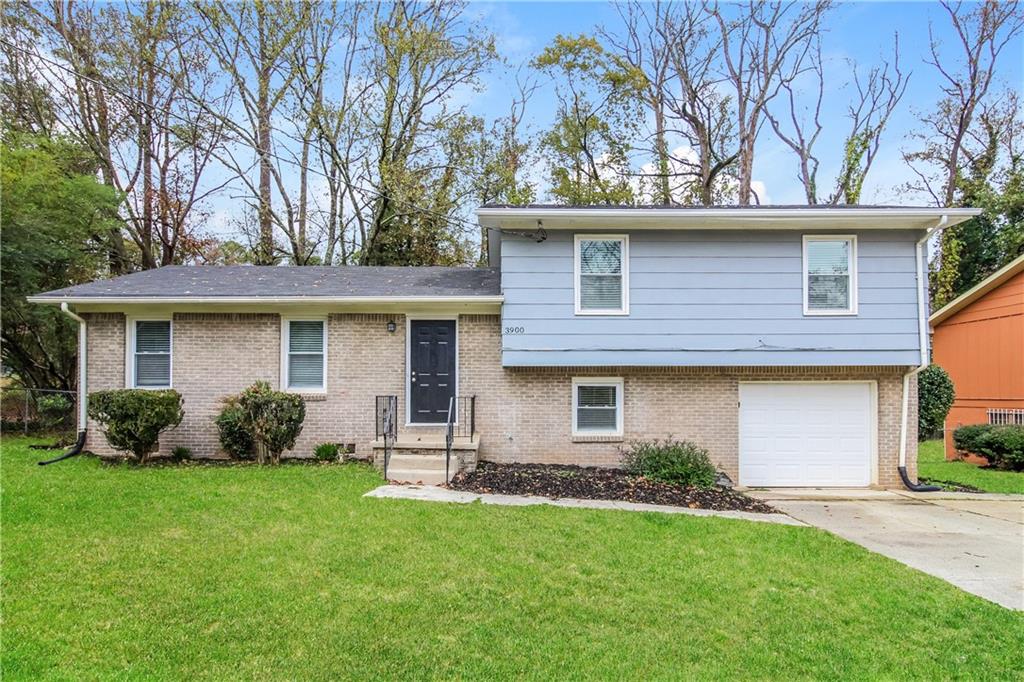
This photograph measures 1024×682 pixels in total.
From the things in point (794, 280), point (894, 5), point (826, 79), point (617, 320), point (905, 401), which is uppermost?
point (894, 5)

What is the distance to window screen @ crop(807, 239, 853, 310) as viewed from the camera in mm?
9648

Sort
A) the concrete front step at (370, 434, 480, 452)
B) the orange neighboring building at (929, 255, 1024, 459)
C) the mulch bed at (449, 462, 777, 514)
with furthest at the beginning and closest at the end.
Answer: the orange neighboring building at (929, 255, 1024, 459), the concrete front step at (370, 434, 480, 452), the mulch bed at (449, 462, 777, 514)

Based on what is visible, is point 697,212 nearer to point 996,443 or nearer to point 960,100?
point 996,443

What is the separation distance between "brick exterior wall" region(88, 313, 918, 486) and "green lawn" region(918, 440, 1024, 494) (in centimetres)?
172

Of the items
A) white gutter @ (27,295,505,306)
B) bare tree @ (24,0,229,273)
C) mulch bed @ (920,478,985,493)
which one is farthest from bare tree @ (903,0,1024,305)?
bare tree @ (24,0,229,273)

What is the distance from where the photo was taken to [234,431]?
958 cm

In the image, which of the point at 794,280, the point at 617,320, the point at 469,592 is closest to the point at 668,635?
the point at 469,592

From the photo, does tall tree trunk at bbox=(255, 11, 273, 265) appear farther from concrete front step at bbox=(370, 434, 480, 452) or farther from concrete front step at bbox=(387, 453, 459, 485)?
concrete front step at bbox=(387, 453, 459, 485)

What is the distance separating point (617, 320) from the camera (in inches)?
376

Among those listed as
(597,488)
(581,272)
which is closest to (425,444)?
(597,488)

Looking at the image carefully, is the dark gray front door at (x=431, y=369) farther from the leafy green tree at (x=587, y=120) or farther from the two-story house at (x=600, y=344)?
the leafy green tree at (x=587, y=120)

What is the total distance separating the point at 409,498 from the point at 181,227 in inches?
630

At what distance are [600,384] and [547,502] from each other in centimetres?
315

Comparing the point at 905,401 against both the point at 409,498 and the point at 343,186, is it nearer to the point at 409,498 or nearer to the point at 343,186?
the point at 409,498
